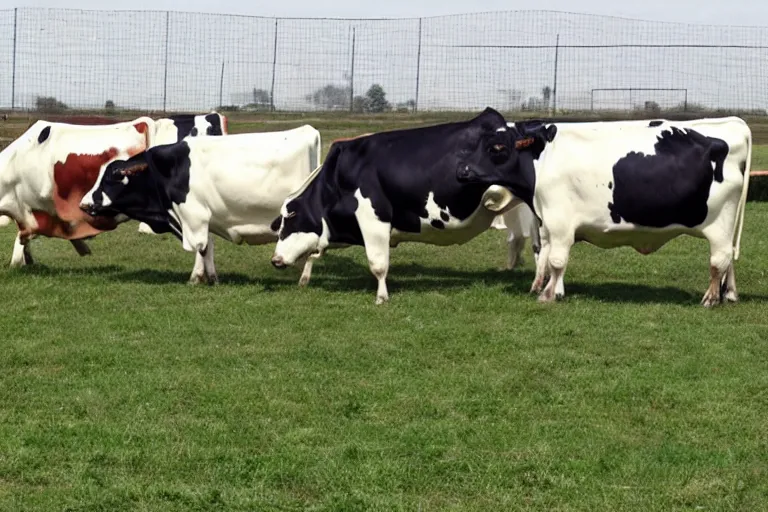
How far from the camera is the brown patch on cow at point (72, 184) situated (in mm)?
13906

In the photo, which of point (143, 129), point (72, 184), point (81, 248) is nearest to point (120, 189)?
point (72, 184)

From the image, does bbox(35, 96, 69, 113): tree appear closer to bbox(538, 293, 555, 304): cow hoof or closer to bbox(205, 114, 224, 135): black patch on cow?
bbox(205, 114, 224, 135): black patch on cow

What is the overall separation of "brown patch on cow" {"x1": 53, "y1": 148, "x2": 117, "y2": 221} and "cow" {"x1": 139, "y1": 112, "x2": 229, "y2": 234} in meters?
1.47

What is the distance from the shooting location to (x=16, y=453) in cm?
662

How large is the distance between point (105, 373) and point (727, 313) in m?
5.54

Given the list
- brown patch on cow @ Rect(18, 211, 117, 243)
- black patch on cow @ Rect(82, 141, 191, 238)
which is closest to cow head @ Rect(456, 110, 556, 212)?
black patch on cow @ Rect(82, 141, 191, 238)

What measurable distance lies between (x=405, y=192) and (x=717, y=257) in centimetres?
308

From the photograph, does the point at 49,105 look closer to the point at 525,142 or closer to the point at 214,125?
the point at 214,125

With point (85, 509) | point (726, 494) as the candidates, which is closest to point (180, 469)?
point (85, 509)

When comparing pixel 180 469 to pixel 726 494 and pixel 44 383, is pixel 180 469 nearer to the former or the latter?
pixel 44 383

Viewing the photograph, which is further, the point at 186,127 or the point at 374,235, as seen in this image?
the point at 186,127

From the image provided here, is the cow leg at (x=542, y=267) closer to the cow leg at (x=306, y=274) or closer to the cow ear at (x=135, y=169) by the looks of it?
the cow leg at (x=306, y=274)

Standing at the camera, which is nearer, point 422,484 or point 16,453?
point 422,484

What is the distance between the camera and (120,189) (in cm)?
1342
